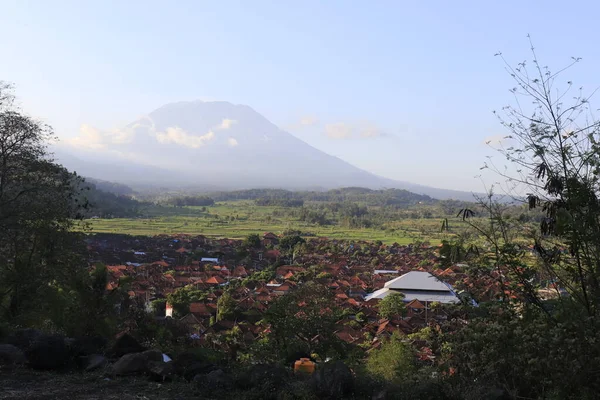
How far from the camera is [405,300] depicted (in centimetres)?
1634

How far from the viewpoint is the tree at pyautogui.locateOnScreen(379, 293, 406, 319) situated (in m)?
13.7

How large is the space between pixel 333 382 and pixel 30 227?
16.0ft

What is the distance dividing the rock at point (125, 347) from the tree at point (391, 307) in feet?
30.9

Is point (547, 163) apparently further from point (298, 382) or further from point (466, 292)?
point (298, 382)

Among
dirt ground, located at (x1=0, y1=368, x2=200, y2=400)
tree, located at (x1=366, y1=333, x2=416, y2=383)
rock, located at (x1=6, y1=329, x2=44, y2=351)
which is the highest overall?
rock, located at (x1=6, y1=329, x2=44, y2=351)

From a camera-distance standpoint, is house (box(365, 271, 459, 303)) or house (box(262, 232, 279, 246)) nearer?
house (box(365, 271, 459, 303))

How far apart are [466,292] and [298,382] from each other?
1.61 m

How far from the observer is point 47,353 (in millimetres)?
4480

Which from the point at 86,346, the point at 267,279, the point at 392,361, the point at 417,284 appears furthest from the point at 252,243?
the point at 86,346

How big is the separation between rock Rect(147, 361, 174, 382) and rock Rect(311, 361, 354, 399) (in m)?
1.27

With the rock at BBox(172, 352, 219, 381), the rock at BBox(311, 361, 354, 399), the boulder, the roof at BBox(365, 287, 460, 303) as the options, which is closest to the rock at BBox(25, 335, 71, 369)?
the rock at BBox(172, 352, 219, 381)

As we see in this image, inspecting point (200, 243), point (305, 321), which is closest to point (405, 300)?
point (305, 321)

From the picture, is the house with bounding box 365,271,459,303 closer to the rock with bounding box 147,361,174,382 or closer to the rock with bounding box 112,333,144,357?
the rock with bounding box 112,333,144,357

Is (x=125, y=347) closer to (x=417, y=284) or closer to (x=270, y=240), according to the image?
(x=417, y=284)
